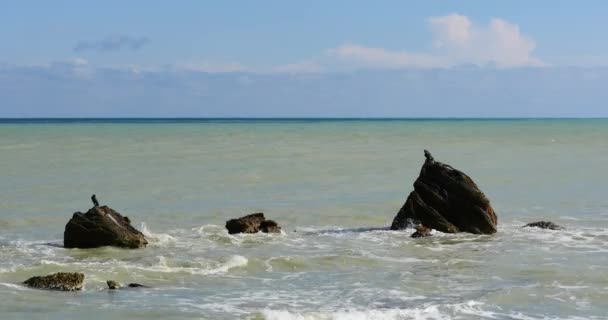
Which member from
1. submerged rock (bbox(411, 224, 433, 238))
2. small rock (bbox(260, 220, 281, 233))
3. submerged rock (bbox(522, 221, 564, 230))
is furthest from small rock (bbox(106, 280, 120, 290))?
submerged rock (bbox(522, 221, 564, 230))

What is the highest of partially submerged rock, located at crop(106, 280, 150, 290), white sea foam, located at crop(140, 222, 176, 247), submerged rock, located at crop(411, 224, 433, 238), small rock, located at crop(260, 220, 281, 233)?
submerged rock, located at crop(411, 224, 433, 238)

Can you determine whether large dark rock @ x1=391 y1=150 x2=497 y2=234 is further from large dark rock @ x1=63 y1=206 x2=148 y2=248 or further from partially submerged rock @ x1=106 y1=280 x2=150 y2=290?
partially submerged rock @ x1=106 y1=280 x2=150 y2=290

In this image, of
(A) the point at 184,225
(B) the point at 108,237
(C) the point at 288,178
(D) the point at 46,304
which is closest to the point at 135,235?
(B) the point at 108,237

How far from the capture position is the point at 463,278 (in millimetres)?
22172

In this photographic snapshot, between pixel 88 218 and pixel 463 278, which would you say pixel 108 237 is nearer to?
pixel 88 218

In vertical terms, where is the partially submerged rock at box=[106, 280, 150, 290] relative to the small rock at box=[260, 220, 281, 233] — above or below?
below

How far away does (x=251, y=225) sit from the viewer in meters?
29.8

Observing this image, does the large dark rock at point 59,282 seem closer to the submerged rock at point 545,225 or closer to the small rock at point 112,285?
the small rock at point 112,285

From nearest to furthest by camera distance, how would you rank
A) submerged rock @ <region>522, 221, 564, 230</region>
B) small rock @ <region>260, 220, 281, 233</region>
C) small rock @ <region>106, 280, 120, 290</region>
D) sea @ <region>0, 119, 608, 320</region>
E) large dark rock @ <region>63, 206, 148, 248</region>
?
sea @ <region>0, 119, 608, 320</region>
small rock @ <region>106, 280, 120, 290</region>
large dark rock @ <region>63, 206, 148, 248</region>
small rock @ <region>260, 220, 281, 233</region>
submerged rock @ <region>522, 221, 564, 230</region>

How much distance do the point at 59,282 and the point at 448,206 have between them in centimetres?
1470

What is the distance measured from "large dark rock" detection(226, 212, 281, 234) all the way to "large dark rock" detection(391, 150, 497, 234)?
13.9ft

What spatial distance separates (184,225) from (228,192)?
1219 cm

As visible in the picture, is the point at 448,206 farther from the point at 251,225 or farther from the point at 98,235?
the point at 98,235

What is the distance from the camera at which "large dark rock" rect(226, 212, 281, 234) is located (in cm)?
2967
